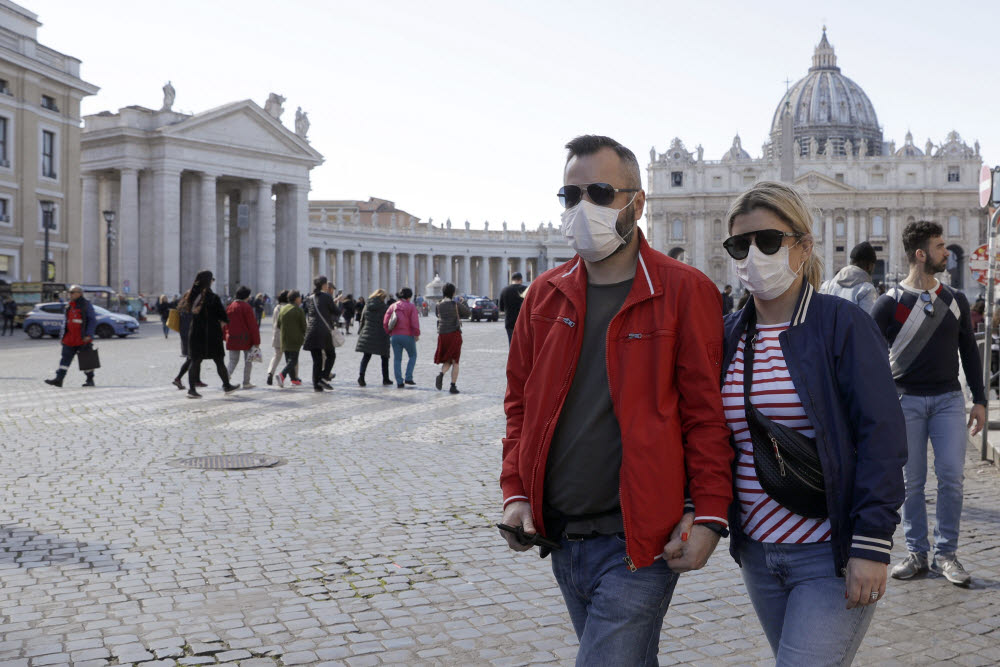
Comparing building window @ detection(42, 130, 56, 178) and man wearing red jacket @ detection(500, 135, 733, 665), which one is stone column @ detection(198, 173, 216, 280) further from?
man wearing red jacket @ detection(500, 135, 733, 665)

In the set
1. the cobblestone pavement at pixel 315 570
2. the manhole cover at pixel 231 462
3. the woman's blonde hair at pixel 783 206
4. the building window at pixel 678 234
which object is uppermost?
the building window at pixel 678 234

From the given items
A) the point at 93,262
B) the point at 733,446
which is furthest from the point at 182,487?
the point at 93,262

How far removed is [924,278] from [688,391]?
3.29 m

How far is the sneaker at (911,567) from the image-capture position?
527 centimetres

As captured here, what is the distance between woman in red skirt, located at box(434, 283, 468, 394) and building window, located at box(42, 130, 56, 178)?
33494mm

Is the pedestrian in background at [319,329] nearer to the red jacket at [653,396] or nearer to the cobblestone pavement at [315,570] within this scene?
the cobblestone pavement at [315,570]

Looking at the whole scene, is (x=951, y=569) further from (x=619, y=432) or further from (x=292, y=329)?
(x=292, y=329)

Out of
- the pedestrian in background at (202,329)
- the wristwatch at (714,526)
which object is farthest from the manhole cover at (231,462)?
the wristwatch at (714,526)

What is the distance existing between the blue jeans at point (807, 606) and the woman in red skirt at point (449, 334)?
1273cm

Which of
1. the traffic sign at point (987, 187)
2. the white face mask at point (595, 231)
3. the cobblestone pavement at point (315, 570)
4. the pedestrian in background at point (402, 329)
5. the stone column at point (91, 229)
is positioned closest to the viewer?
the white face mask at point (595, 231)

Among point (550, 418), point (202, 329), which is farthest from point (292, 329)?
point (550, 418)

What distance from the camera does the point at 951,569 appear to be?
5.19 m

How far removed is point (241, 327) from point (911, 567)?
1195 centimetres

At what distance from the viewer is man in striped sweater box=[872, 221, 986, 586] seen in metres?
5.22
